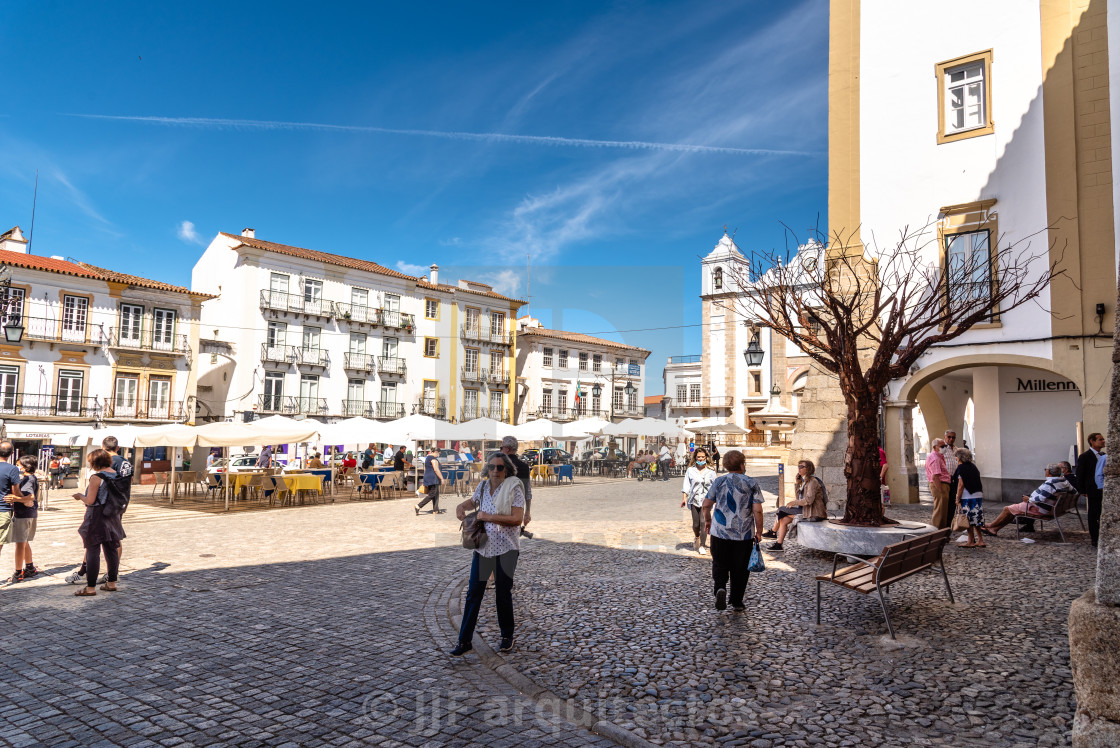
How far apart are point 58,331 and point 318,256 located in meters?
14.6

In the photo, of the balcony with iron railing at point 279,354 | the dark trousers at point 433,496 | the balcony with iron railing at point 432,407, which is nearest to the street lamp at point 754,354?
the dark trousers at point 433,496

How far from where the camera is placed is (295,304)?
128ft

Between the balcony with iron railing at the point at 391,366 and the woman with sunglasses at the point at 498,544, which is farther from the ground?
the balcony with iron railing at the point at 391,366

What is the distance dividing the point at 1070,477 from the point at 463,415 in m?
37.7

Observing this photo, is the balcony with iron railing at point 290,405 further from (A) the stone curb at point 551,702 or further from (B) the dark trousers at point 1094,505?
(B) the dark trousers at point 1094,505

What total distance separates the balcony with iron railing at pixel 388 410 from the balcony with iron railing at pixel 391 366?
1.84m

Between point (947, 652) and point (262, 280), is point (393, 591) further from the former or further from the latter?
point (262, 280)

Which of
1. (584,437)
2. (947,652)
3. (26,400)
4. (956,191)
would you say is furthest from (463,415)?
(947,652)

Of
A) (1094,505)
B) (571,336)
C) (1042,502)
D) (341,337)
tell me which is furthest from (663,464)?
(571,336)

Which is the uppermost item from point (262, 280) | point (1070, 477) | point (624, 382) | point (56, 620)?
point (262, 280)

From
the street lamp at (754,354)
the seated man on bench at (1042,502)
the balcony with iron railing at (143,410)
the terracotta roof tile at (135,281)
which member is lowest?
the seated man on bench at (1042,502)

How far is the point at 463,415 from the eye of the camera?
46.2 meters

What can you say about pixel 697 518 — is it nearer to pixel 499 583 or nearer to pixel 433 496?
pixel 499 583

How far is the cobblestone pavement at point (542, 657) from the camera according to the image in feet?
13.2
